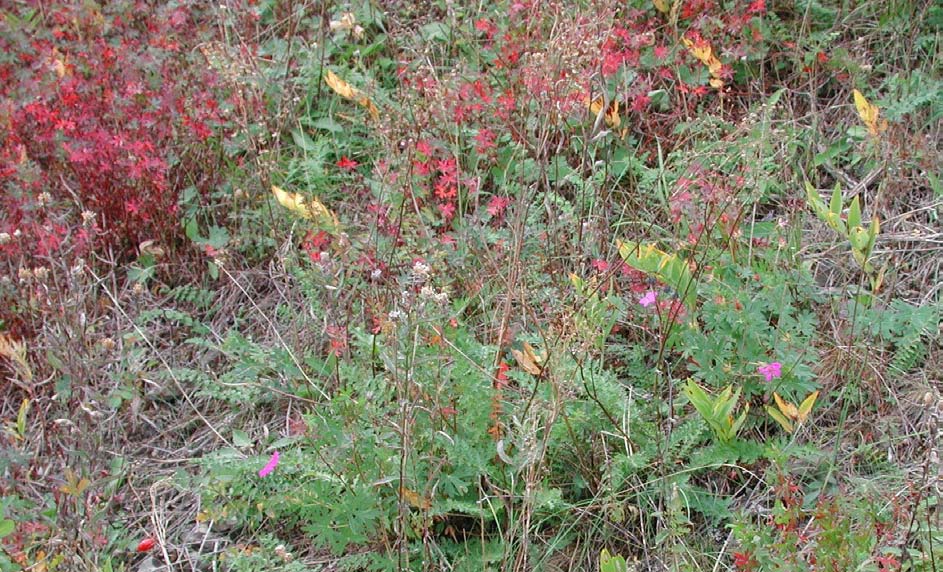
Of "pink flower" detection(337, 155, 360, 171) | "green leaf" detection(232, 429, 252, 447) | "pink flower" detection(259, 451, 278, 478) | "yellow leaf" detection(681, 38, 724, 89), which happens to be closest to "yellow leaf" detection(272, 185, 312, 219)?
"pink flower" detection(337, 155, 360, 171)

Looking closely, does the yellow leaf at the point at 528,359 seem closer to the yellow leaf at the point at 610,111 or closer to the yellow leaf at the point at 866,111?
the yellow leaf at the point at 610,111

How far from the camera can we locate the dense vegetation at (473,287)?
2.50 meters

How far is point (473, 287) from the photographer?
3.08 metres

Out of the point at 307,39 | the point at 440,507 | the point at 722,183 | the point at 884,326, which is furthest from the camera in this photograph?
the point at 307,39

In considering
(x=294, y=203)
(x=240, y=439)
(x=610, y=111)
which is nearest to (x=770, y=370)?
(x=610, y=111)

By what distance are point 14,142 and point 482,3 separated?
6.18 feet

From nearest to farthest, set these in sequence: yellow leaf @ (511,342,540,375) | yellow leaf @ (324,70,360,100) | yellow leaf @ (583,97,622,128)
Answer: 1. yellow leaf @ (511,342,540,375)
2. yellow leaf @ (583,97,622,128)
3. yellow leaf @ (324,70,360,100)

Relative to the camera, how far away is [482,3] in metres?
3.95

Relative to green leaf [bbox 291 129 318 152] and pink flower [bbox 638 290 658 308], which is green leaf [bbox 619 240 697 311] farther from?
green leaf [bbox 291 129 318 152]

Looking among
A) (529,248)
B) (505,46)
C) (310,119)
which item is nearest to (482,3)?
(505,46)

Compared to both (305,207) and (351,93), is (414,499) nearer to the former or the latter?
(305,207)

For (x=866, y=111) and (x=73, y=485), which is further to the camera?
(x=866, y=111)

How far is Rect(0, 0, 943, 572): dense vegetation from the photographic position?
8.20 ft

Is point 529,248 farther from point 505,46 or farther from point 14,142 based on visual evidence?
point 14,142
